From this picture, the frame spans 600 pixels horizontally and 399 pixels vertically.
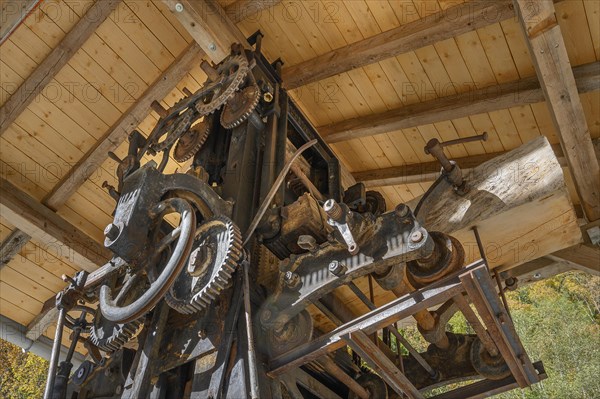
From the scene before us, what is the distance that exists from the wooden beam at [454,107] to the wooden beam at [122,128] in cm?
127

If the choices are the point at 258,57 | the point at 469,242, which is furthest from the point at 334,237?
the point at 258,57

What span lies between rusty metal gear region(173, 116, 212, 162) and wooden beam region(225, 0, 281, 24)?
1039 millimetres

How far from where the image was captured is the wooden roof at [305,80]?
3.52 m

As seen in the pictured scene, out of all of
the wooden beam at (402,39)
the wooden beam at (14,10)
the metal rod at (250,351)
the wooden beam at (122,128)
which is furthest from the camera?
the wooden beam at (122,128)

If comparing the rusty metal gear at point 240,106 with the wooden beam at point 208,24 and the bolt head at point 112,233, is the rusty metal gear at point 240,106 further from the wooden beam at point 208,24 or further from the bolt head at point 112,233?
the bolt head at point 112,233

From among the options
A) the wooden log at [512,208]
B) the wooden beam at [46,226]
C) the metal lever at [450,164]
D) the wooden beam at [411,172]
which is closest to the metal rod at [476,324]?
the wooden log at [512,208]

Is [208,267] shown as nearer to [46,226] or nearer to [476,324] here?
[476,324]

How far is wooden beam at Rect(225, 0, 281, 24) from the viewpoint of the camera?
3617 millimetres

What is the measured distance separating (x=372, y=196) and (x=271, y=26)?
5.39 feet

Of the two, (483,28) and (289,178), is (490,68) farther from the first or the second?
(289,178)

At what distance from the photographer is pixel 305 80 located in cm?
400

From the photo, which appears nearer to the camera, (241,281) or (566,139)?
(241,281)

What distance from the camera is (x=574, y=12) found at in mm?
3117

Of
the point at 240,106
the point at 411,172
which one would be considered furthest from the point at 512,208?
the point at 411,172
